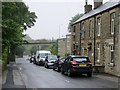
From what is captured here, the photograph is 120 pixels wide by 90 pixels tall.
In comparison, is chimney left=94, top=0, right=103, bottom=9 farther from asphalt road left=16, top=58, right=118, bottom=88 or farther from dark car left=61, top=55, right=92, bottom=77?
asphalt road left=16, top=58, right=118, bottom=88

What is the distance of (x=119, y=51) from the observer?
24.8 m

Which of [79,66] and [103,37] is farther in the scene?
[103,37]

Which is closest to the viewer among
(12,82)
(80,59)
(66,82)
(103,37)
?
(12,82)

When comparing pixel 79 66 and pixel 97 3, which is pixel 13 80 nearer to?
pixel 79 66

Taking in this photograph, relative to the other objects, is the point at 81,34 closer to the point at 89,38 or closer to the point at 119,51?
the point at 89,38

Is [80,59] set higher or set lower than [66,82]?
higher

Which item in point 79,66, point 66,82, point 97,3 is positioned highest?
point 97,3

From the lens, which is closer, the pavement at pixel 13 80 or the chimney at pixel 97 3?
the pavement at pixel 13 80

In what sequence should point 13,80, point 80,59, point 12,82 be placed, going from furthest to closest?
→ point 80,59
point 13,80
point 12,82

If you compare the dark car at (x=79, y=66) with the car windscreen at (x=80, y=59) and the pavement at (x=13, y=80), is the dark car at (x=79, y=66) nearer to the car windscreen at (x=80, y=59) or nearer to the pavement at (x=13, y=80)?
the car windscreen at (x=80, y=59)

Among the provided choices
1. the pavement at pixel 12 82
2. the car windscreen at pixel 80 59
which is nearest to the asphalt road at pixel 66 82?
the pavement at pixel 12 82

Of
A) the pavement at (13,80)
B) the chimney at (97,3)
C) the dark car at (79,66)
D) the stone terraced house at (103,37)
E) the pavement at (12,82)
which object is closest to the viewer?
the pavement at (12,82)

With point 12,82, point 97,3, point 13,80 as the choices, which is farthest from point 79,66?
point 97,3

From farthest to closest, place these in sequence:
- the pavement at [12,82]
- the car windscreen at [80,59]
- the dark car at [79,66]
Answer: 1. the car windscreen at [80,59]
2. the dark car at [79,66]
3. the pavement at [12,82]
